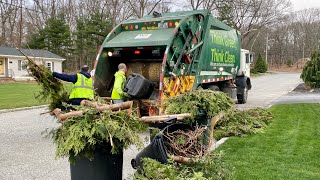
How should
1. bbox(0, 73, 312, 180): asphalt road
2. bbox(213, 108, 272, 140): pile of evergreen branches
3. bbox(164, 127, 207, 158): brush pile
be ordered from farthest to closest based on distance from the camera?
bbox(213, 108, 272, 140): pile of evergreen branches, bbox(0, 73, 312, 180): asphalt road, bbox(164, 127, 207, 158): brush pile

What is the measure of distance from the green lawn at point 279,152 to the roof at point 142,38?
279 centimetres

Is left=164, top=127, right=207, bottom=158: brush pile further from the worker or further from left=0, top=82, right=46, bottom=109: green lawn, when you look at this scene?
left=0, top=82, right=46, bottom=109: green lawn

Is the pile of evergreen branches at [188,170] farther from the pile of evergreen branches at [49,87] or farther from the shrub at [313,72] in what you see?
the shrub at [313,72]

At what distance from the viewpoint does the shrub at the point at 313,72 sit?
1981 centimetres

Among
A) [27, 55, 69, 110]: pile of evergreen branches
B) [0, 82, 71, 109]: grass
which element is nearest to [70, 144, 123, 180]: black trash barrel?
[27, 55, 69, 110]: pile of evergreen branches

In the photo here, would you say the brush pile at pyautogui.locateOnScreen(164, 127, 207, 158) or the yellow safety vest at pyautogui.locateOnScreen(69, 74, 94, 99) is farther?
the yellow safety vest at pyautogui.locateOnScreen(69, 74, 94, 99)

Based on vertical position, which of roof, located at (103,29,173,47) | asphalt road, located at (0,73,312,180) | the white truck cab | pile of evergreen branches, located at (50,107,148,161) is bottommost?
asphalt road, located at (0,73,312,180)

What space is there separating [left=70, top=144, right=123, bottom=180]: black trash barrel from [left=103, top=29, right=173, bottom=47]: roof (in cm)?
473

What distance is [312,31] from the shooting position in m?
71.6

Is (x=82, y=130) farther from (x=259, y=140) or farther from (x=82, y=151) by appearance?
(x=259, y=140)

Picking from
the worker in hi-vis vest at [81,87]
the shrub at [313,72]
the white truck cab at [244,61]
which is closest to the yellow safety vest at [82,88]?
the worker in hi-vis vest at [81,87]

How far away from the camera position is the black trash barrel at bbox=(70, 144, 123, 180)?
3344 mm

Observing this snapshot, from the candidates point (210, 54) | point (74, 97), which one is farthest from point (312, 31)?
point (74, 97)

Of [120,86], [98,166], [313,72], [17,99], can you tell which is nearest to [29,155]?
[120,86]
